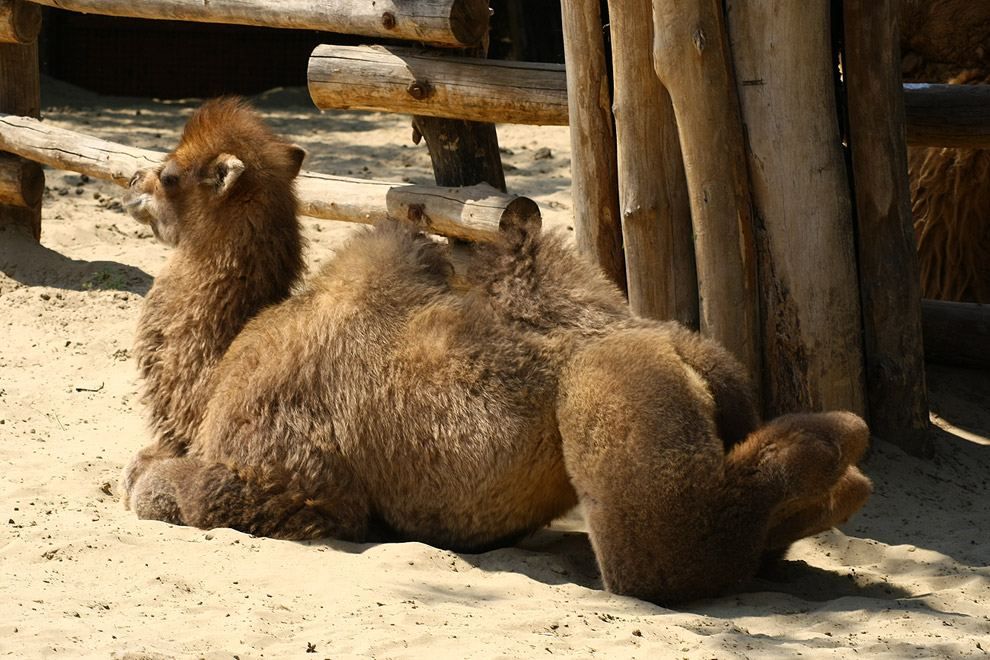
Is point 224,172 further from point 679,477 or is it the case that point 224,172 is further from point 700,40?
point 679,477

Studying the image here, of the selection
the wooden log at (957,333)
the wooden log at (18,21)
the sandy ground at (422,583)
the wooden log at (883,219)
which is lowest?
the sandy ground at (422,583)

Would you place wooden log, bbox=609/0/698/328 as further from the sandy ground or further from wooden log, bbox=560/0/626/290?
the sandy ground

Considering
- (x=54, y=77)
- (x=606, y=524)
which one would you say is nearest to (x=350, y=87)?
(x=606, y=524)

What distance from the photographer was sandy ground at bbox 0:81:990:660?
334cm

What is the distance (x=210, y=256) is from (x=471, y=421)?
1.55 meters

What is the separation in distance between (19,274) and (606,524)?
5833mm

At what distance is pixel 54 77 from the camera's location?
46.8 ft

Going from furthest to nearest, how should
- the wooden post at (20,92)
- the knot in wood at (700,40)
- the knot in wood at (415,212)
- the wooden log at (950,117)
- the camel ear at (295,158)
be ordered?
the wooden post at (20,92) < the knot in wood at (415,212) < the wooden log at (950,117) < the camel ear at (295,158) < the knot in wood at (700,40)

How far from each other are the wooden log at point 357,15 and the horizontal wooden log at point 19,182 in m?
1.66

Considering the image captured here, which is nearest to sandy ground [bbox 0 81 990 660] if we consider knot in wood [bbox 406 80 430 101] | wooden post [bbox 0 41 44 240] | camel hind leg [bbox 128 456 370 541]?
camel hind leg [bbox 128 456 370 541]

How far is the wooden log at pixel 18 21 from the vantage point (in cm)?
788

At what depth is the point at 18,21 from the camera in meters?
7.96

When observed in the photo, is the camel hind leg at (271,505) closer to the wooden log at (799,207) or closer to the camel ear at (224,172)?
the camel ear at (224,172)

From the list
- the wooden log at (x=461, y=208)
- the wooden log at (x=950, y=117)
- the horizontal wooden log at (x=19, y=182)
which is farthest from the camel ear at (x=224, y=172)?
the horizontal wooden log at (x=19, y=182)
